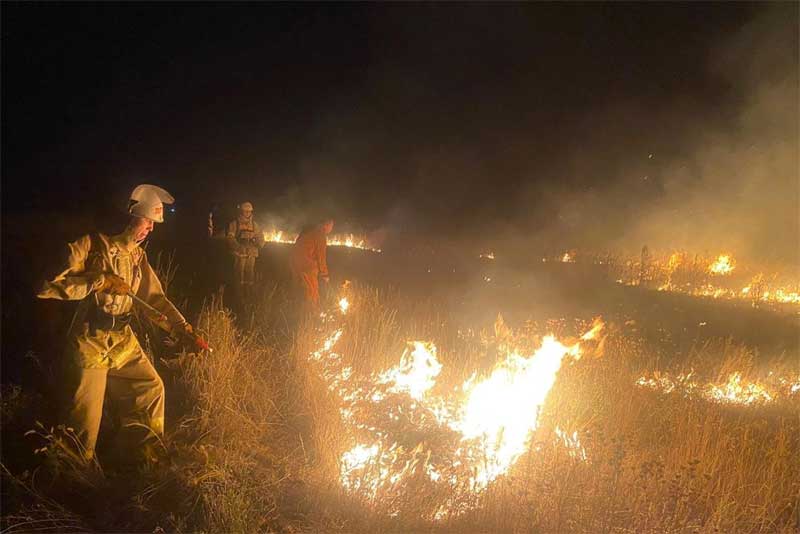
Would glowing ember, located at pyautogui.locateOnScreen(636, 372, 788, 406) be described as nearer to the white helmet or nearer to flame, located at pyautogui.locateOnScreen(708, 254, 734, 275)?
the white helmet

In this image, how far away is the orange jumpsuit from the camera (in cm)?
778

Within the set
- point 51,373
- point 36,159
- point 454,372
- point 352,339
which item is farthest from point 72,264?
point 36,159

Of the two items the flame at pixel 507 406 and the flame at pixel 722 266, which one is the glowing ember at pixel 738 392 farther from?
the flame at pixel 722 266

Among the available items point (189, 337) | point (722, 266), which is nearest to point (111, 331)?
point (189, 337)

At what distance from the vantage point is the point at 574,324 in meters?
8.81

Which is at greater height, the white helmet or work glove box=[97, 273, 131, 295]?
the white helmet

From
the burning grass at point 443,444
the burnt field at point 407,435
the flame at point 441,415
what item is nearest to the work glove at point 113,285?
the burnt field at point 407,435

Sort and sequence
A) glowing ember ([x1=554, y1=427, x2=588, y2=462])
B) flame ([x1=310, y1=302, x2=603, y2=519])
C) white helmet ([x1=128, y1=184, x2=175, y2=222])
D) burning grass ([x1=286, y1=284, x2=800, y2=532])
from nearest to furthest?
burning grass ([x1=286, y1=284, x2=800, y2=532]), white helmet ([x1=128, y1=184, x2=175, y2=222]), flame ([x1=310, y1=302, x2=603, y2=519]), glowing ember ([x1=554, y1=427, x2=588, y2=462])

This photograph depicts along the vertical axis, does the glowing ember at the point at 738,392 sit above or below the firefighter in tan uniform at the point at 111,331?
above

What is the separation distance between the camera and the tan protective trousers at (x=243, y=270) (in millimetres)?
8125

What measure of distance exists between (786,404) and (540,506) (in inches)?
168

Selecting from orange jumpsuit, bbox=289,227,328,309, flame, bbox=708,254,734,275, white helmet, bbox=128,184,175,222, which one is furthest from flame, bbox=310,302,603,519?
flame, bbox=708,254,734,275

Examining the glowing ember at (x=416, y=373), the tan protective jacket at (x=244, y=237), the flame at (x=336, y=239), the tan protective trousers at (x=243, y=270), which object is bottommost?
the glowing ember at (x=416, y=373)

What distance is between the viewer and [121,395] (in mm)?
3529
